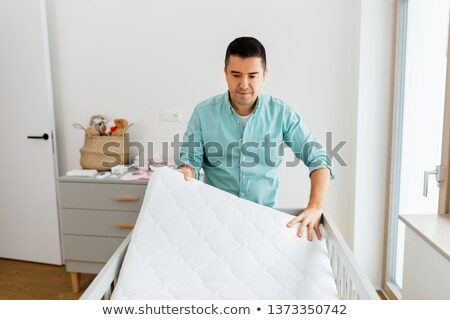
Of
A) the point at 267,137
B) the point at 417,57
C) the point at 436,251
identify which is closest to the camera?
the point at 436,251

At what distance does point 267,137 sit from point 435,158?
0.90m

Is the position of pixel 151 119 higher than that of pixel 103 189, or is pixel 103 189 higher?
pixel 151 119

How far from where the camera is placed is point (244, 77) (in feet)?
4.97

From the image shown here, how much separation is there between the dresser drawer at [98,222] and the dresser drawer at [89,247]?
32 millimetres

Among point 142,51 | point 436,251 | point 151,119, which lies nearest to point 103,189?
point 151,119

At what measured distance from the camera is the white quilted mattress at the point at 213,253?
1.18 m

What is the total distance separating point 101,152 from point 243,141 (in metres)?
1.33

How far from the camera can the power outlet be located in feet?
9.26

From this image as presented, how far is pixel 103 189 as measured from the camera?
2.51 metres

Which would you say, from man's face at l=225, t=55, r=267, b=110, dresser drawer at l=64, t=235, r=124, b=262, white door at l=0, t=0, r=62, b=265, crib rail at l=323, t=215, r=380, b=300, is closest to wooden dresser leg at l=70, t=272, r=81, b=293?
dresser drawer at l=64, t=235, r=124, b=262

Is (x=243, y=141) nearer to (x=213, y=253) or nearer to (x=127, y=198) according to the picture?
(x=213, y=253)

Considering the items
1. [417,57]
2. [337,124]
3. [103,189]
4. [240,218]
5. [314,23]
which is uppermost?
[314,23]

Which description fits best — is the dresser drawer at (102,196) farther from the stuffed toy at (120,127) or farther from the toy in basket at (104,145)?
the stuffed toy at (120,127)
